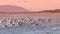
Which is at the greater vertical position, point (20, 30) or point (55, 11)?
point (55, 11)

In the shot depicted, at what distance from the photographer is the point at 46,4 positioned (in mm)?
1162

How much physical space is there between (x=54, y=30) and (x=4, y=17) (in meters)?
0.49

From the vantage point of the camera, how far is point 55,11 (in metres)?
1.14

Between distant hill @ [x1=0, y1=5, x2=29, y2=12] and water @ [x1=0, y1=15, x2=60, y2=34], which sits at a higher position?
distant hill @ [x1=0, y1=5, x2=29, y2=12]

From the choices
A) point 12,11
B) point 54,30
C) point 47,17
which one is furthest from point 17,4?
point 54,30

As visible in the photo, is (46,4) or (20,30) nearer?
(20,30)

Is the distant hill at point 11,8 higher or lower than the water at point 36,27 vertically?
higher

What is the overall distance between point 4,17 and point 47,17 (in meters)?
0.42

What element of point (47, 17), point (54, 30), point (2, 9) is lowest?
point (54, 30)

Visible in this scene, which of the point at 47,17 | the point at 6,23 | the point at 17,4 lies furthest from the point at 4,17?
the point at 47,17

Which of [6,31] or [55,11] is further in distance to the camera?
[55,11]

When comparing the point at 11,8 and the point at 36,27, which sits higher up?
the point at 11,8

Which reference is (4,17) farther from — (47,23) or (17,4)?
(47,23)

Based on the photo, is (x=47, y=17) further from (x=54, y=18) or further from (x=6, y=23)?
(x=6, y=23)
